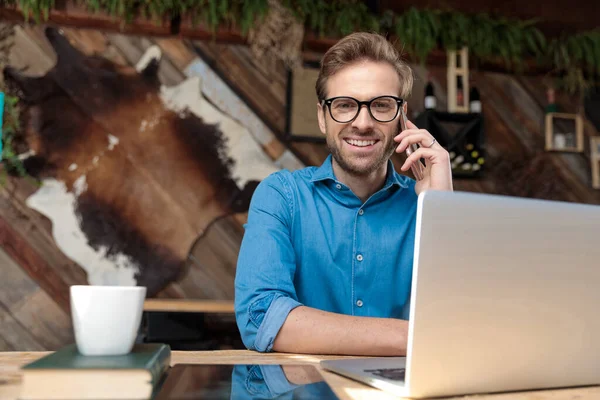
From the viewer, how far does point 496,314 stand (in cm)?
70

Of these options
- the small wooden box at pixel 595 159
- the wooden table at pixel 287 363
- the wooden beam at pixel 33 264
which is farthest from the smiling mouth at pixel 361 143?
the small wooden box at pixel 595 159

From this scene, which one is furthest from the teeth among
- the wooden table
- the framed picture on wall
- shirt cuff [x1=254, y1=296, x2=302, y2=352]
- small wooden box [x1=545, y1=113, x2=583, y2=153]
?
small wooden box [x1=545, y1=113, x2=583, y2=153]

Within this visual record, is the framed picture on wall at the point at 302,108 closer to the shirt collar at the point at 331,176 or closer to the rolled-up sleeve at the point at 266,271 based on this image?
the shirt collar at the point at 331,176

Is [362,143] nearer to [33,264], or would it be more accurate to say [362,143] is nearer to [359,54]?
[359,54]

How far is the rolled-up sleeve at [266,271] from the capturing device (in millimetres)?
1163

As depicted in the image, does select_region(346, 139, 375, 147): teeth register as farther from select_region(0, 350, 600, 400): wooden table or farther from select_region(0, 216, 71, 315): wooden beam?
select_region(0, 216, 71, 315): wooden beam

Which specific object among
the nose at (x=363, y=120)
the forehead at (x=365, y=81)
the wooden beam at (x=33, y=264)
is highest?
the forehead at (x=365, y=81)

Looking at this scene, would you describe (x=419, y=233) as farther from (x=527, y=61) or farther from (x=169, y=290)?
(x=527, y=61)

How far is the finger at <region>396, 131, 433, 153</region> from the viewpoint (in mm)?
1425

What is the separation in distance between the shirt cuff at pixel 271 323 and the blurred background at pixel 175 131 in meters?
1.71

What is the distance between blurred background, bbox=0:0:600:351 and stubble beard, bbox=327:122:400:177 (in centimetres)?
147

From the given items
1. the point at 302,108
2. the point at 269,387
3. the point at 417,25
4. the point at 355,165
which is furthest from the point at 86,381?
the point at 417,25

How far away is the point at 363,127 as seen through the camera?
1.57 metres

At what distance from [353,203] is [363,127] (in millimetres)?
228
